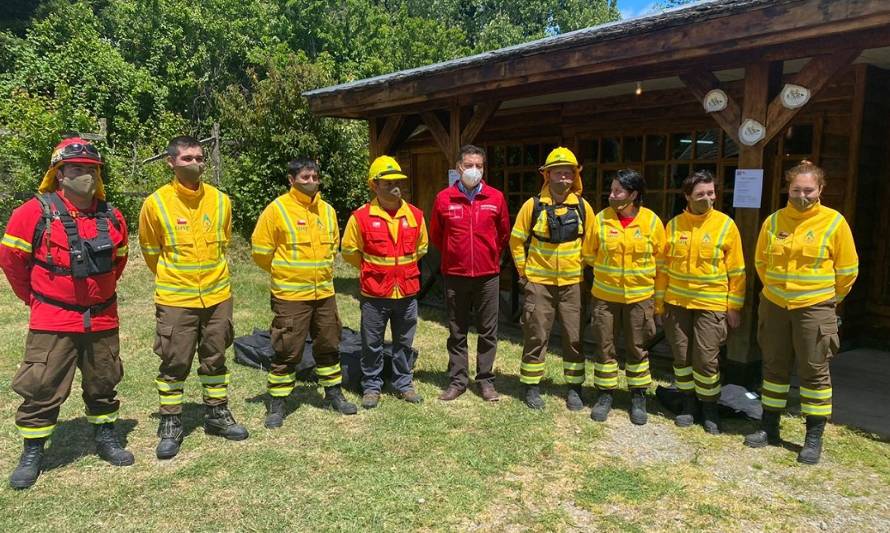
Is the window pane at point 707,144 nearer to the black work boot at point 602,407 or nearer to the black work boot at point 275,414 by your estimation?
the black work boot at point 602,407

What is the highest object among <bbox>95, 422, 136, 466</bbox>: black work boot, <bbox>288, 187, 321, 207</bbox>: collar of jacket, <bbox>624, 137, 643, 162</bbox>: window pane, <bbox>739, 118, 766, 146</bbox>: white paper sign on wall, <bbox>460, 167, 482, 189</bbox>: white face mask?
<bbox>624, 137, 643, 162</bbox>: window pane

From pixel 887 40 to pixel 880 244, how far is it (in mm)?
2897

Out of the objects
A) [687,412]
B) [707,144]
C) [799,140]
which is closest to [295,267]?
[687,412]

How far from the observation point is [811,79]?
406 centimetres

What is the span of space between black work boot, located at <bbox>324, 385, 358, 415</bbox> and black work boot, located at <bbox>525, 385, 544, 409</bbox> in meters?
1.27

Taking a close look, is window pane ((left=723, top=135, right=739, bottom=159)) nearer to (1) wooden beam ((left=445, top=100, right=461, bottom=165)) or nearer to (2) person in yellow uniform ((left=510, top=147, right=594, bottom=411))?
Result: (1) wooden beam ((left=445, top=100, right=461, bottom=165))

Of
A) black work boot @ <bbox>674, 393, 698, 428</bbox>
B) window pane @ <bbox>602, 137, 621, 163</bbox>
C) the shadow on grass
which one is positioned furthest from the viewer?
window pane @ <bbox>602, 137, 621, 163</bbox>

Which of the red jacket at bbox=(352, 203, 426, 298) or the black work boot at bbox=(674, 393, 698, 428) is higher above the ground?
the red jacket at bbox=(352, 203, 426, 298)

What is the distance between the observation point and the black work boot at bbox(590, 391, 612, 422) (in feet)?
13.5

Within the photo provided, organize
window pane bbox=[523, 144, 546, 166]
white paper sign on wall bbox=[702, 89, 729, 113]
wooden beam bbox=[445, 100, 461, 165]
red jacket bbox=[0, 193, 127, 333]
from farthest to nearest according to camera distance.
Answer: window pane bbox=[523, 144, 546, 166] → wooden beam bbox=[445, 100, 461, 165] → white paper sign on wall bbox=[702, 89, 729, 113] → red jacket bbox=[0, 193, 127, 333]

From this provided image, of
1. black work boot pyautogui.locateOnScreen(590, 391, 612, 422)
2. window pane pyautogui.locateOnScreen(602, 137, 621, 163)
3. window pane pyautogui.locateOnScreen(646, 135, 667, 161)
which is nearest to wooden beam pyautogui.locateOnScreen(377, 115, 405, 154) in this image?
window pane pyautogui.locateOnScreen(602, 137, 621, 163)

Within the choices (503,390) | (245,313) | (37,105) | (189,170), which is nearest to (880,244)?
(503,390)

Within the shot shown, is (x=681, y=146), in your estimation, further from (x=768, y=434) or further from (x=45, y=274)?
(x=45, y=274)

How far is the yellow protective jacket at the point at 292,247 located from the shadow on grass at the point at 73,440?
1349 millimetres
